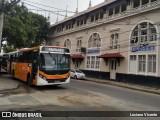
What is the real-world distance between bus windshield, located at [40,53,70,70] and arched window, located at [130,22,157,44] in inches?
469

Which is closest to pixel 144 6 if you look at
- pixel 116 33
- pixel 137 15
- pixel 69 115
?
pixel 137 15

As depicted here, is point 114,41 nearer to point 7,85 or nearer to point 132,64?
point 132,64

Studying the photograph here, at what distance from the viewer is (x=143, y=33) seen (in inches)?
1073

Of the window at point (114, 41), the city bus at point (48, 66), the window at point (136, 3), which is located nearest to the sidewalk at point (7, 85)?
the city bus at point (48, 66)

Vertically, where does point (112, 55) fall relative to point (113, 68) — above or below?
above

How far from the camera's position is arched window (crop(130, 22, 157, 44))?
26000 millimetres

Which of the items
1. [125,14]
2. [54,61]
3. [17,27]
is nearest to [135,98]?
[54,61]

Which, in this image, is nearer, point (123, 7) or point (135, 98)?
point (135, 98)

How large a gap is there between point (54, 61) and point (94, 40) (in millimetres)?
20378

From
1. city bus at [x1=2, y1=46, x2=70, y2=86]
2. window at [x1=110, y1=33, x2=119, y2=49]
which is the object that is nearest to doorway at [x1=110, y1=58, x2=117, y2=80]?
window at [x1=110, y1=33, x2=119, y2=49]

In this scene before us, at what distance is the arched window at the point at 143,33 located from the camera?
85.3 ft

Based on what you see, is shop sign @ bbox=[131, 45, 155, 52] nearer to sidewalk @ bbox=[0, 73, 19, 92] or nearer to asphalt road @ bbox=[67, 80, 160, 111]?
asphalt road @ bbox=[67, 80, 160, 111]

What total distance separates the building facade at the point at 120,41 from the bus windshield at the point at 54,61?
433 inches

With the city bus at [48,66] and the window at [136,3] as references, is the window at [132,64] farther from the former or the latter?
the city bus at [48,66]
